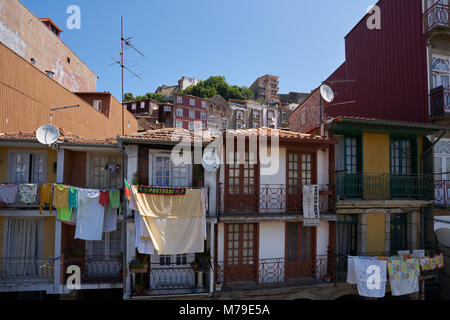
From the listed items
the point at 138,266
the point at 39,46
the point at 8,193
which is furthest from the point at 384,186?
the point at 39,46

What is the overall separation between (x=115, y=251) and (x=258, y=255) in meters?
5.95

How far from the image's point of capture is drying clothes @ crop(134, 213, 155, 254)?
9477 mm

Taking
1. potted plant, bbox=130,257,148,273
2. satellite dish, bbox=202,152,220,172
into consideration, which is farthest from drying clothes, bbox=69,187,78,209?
satellite dish, bbox=202,152,220,172

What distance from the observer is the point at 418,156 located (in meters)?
12.4

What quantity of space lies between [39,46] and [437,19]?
82.5ft

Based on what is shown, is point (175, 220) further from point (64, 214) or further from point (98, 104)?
point (98, 104)

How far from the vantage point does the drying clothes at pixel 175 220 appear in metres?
9.54

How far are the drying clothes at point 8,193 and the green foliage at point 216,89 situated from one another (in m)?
60.7

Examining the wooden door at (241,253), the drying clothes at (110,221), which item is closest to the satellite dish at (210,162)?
the wooden door at (241,253)

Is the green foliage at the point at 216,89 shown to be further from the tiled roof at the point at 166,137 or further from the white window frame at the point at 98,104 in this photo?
the tiled roof at the point at 166,137

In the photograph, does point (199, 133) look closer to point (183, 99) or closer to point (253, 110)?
point (183, 99)

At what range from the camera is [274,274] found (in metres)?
10.7

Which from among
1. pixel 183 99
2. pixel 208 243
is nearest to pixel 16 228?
pixel 208 243

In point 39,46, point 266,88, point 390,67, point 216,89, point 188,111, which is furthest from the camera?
point 266,88
